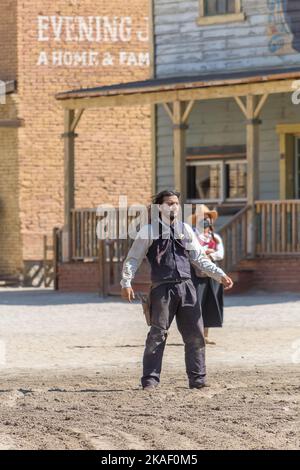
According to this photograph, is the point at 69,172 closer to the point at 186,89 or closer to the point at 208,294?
the point at 186,89

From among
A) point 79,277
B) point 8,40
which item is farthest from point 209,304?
point 8,40

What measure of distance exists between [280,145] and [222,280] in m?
14.4

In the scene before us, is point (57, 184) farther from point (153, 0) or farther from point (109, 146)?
point (153, 0)

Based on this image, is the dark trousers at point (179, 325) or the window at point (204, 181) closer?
the dark trousers at point (179, 325)

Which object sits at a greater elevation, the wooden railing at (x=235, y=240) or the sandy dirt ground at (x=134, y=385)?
the wooden railing at (x=235, y=240)

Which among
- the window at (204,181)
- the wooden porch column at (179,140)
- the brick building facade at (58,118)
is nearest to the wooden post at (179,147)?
the wooden porch column at (179,140)

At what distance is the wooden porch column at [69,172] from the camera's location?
2758 centimetres

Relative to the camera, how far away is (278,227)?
998 inches

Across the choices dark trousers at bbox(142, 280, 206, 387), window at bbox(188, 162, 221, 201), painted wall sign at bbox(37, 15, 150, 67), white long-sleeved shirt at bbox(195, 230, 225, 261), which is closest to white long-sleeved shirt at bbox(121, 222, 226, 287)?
dark trousers at bbox(142, 280, 206, 387)

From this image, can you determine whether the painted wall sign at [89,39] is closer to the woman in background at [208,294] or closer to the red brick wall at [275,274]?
the red brick wall at [275,274]

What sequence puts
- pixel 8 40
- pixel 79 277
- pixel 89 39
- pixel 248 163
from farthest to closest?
pixel 89 39 → pixel 8 40 → pixel 79 277 → pixel 248 163

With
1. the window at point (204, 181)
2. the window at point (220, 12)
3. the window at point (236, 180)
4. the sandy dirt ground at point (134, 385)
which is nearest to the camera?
the sandy dirt ground at point (134, 385)

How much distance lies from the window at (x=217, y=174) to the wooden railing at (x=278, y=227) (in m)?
2.37

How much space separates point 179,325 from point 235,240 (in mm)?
12261
